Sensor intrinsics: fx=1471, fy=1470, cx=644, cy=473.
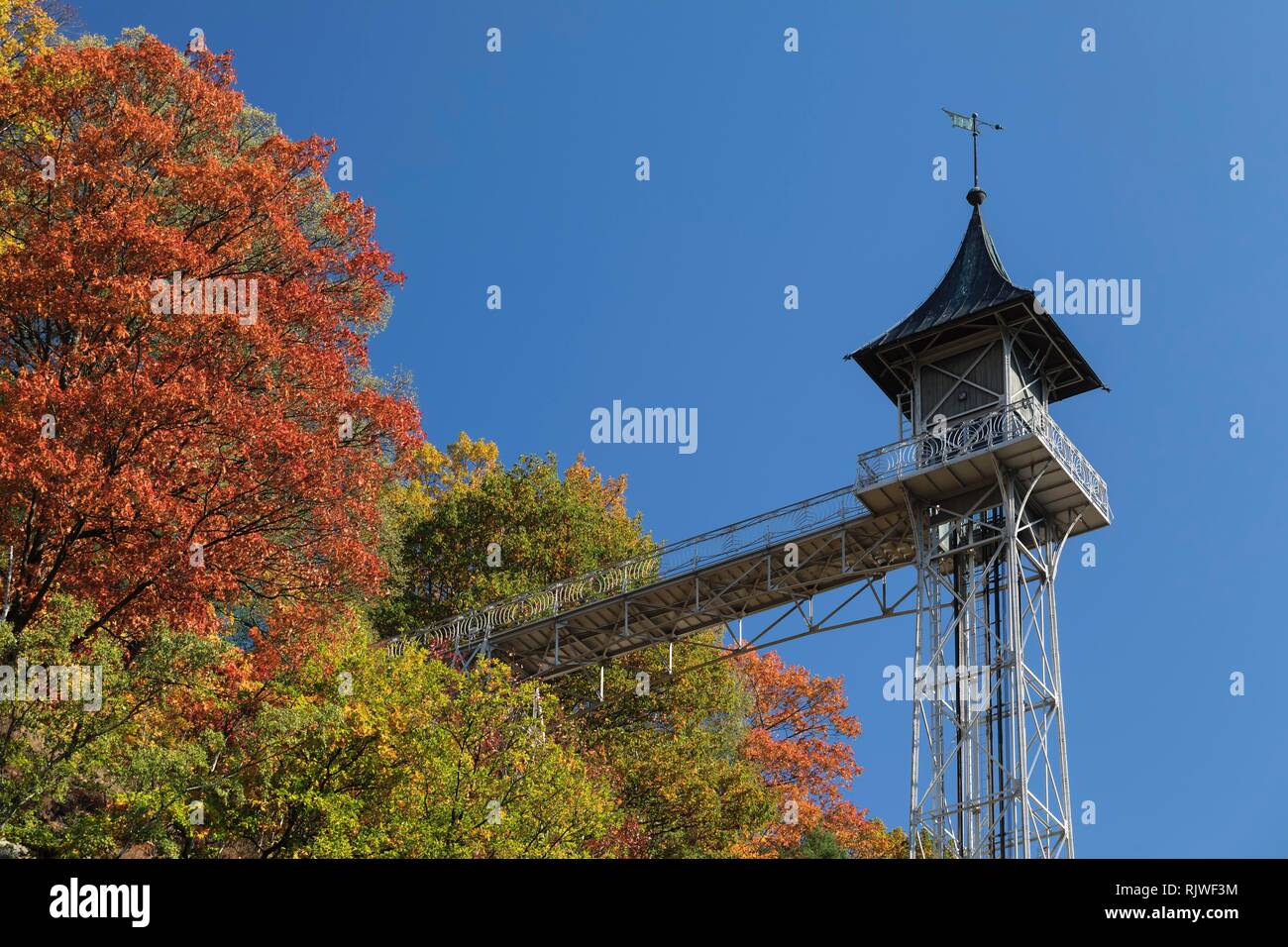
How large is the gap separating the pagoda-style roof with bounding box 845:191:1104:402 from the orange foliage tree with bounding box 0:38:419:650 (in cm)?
1021

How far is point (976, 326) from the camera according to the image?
2884 cm

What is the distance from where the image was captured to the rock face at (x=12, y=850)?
1808 cm

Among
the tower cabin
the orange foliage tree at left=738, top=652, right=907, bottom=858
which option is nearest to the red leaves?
the orange foliage tree at left=738, top=652, right=907, bottom=858

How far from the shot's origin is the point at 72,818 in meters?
20.7

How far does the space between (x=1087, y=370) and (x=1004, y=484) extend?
4487mm

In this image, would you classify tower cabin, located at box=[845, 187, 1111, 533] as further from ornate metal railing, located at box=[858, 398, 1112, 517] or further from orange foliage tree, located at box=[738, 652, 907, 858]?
orange foliage tree, located at box=[738, 652, 907, 858]

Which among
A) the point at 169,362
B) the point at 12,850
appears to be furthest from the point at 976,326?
the point at 12,850

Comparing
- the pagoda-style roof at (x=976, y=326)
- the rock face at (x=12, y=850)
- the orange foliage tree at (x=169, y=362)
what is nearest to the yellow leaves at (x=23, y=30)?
the orange foliage tree at (x=169, y=362)

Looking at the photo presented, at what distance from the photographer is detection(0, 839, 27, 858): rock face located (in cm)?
1808

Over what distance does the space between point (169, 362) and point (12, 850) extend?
22.8ft

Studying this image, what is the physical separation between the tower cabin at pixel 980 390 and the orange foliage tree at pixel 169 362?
994 cm

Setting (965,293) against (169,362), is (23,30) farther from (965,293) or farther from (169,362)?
(965,293)

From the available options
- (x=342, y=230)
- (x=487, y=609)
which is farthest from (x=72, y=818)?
(x=487, y=609)
